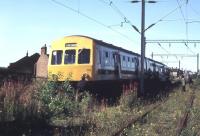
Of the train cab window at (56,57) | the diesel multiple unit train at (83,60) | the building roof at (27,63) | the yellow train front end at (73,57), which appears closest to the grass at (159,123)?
the diesel multiple unit train at (83,60)

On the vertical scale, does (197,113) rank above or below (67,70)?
below

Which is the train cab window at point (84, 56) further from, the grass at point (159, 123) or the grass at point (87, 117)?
the grass at point (87, 117)

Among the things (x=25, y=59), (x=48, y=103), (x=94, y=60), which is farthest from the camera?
(x=25, y=59)

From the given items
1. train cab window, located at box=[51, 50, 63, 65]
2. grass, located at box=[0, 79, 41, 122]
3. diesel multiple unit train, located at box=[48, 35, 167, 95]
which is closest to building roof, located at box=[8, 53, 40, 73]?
diesel multiple unit train, located at box=[48, 35, 167, 95]

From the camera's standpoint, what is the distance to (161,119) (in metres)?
16.8

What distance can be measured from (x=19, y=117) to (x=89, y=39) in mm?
11294

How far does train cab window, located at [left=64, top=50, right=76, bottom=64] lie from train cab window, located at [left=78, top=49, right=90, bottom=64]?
38 centimetres

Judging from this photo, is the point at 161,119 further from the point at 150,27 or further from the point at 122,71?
the point at 150,27

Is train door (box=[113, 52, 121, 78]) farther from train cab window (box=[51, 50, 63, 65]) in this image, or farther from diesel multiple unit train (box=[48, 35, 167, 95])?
train cab window (box=[51, 50, 63, 65])

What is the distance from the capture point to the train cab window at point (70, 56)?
23.9m

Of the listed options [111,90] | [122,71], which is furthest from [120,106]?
[122,71]

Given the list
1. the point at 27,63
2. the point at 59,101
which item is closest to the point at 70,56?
the point at 59,101

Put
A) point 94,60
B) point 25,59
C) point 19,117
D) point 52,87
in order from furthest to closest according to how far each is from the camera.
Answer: point 25,59
point 94,60
point 52,87
point 19,117

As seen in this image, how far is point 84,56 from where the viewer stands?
23547mm
